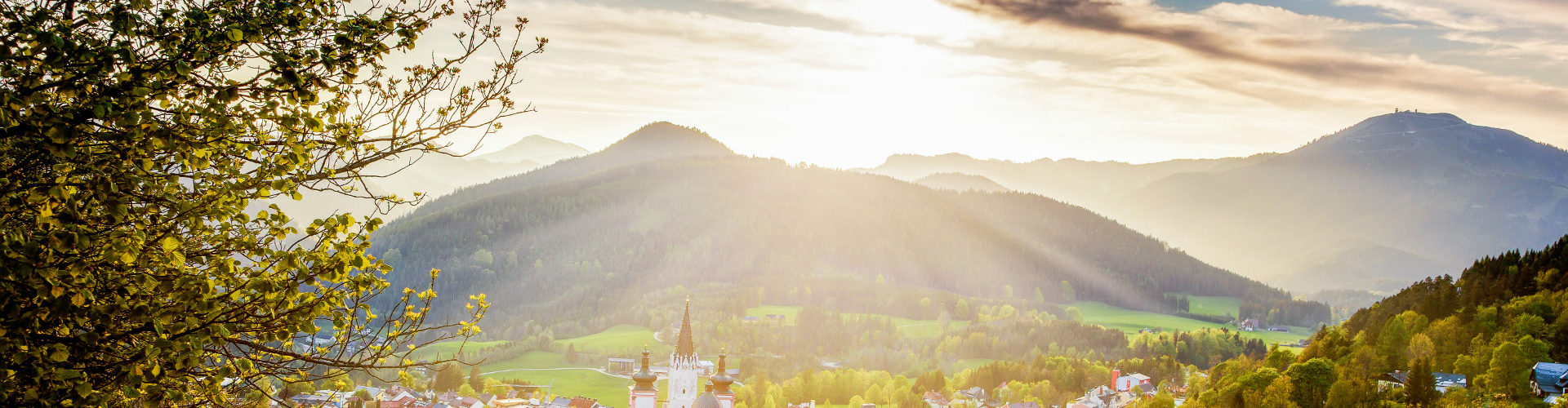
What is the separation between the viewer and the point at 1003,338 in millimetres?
125000

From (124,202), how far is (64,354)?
1236 mm

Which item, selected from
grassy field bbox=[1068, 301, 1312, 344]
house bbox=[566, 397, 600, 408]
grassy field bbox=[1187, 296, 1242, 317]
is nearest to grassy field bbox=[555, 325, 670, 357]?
house bbox=[566, 397, 600, 408]

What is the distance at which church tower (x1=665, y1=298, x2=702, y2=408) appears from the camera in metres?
58.0

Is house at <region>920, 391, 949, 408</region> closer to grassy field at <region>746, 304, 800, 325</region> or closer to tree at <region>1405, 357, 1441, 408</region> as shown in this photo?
tree at <region>1405, 357, 1441, 408</region>

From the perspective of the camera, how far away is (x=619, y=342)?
388ft

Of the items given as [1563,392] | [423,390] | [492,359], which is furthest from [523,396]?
[1563,392]

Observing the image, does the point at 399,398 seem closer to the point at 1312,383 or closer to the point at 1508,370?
the point at 1312,383

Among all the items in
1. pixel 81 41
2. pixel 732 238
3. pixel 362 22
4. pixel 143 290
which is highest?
pixel 732 238

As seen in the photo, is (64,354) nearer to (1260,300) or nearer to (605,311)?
(605,311)

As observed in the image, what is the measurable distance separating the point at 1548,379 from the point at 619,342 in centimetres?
9702

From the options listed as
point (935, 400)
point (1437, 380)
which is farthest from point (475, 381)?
point (1437, 380)

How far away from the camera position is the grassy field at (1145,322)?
149 metres

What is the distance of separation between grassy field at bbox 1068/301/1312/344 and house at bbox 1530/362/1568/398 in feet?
351

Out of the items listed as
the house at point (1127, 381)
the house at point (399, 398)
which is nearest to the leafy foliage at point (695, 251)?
the house at point (1127, 381)
